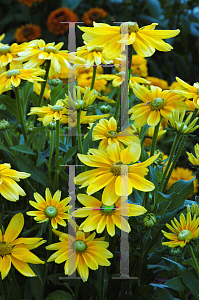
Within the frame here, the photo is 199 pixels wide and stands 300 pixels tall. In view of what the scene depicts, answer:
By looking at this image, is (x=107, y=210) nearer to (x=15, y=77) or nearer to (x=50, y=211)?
(x=50, y=211)

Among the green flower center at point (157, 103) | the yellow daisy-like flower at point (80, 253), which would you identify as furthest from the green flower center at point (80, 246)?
the green flower center at point (157, 103)

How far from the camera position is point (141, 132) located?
55cm

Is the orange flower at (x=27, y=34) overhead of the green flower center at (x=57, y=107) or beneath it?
beneath

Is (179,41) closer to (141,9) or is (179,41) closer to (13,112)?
(141,9)

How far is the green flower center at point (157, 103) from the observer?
47 centimetres

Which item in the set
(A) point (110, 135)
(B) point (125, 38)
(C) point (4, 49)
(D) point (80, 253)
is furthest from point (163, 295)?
(C) point (4, 49)

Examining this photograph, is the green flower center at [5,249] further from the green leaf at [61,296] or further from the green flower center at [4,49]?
the green flower center at [4,49]

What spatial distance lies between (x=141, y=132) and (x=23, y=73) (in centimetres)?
21

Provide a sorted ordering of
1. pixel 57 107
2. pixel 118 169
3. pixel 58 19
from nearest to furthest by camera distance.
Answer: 1. pixel 118 169
2. pixel 57 107
3. pixel 58 19

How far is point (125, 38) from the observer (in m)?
0.47

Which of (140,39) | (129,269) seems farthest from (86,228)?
(140,39)

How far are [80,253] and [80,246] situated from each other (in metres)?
0.01

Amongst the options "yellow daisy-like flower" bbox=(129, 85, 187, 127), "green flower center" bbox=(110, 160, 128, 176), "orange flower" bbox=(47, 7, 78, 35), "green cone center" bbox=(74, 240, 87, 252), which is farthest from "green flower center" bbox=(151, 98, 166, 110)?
"orange flower" bbox=(47, 7, 78, 35)

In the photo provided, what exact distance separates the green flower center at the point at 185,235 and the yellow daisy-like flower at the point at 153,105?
0.51ft
